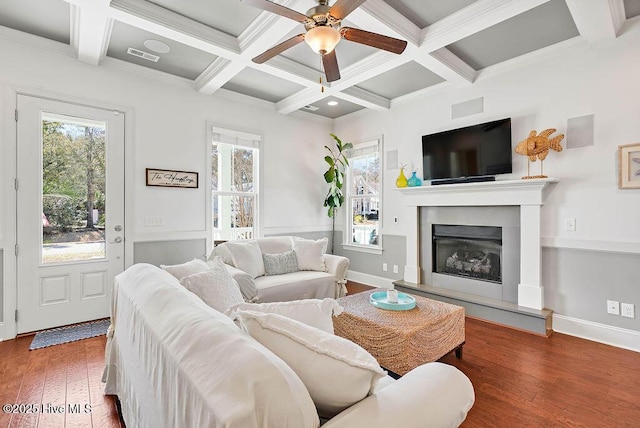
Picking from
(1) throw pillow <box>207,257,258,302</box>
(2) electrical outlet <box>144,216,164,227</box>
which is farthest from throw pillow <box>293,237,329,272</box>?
(2) electrical outlet <box>144,216,164,227</box>

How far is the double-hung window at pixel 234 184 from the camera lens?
438cm

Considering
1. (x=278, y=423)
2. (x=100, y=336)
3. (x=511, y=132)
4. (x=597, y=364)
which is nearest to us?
(x=278, y=423)

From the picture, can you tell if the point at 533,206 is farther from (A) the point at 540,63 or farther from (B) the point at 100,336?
(B) the point at 100,336

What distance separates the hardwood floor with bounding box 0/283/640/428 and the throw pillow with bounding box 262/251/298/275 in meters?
1.73

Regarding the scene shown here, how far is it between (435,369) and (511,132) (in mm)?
3298

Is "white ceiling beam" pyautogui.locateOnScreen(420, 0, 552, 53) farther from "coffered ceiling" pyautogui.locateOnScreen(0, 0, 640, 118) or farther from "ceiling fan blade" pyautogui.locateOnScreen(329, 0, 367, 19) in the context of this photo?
"ceiling fan blade" pyautogui.locateOnScreen(329, 0, 367, 19)

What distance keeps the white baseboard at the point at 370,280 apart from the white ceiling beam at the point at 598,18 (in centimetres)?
356

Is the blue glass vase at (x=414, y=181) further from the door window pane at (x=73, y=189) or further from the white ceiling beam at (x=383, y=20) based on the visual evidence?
the door window pane at (x=73, y=189)

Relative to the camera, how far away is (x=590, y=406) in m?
2.00

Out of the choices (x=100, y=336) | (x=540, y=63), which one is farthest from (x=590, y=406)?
(x=100, y=336)

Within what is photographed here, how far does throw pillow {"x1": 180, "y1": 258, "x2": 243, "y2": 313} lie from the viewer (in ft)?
6.08

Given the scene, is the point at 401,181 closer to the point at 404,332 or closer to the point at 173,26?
the point at 404,332

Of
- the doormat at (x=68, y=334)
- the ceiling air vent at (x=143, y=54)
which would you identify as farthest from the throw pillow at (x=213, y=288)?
the ceiling air vent at (x=143, y=54)

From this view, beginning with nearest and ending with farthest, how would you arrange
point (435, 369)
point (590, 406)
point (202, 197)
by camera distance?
point (435, 369) < point (590, 406) < point (202, 197)
